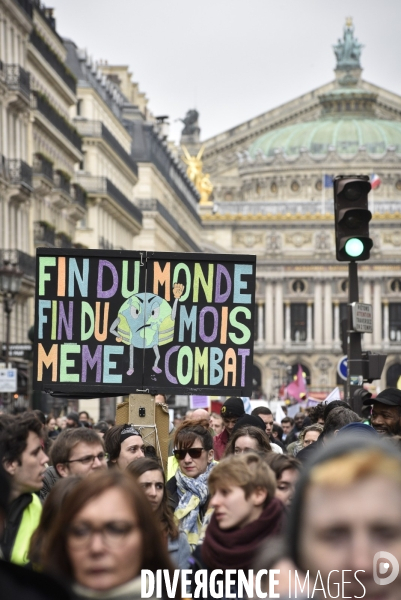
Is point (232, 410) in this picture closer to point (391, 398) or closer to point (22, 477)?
point (391, 398)

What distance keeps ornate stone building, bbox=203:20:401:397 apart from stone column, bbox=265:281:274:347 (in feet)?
0.26

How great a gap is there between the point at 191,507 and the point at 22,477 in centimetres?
160

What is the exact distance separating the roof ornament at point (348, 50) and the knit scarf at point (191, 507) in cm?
13871

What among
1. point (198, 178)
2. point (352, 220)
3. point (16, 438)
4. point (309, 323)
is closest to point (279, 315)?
point (309, 323)

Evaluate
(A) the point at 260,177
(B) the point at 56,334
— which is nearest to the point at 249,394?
(B) the point at 56,334

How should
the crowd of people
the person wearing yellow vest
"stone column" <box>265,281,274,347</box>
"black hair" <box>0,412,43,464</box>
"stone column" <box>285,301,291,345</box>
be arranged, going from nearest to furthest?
the crowd of people → the person wearing yellow vest → "black hair" <box>0,412,43,464</box> → "stone column" <box>265,281,274,347</box> → "stone column" <box>285,301,291,345</box>

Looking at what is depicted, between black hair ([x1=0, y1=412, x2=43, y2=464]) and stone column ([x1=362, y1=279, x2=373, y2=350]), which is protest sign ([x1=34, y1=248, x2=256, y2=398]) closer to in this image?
black hair ([x1=0, y1=412, x2=43, y2=464])

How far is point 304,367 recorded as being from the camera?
126562 millimetres

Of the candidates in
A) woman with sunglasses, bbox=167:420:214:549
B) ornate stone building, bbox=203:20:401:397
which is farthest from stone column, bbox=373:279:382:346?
woman with sunglasses, bbox=167:420:214:549

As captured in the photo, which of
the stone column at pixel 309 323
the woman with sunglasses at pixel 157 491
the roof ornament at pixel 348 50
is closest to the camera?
the woman with sunglasses at pixel 157 491

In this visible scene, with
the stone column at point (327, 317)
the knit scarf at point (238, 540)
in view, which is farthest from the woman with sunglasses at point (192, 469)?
the stone column at point (327, 317)

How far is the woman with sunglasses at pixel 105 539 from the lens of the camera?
13.7 ft

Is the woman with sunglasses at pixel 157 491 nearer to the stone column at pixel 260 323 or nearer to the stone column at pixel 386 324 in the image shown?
the stone column at pixel 260 323

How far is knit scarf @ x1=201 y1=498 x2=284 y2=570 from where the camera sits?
5.79 meters
